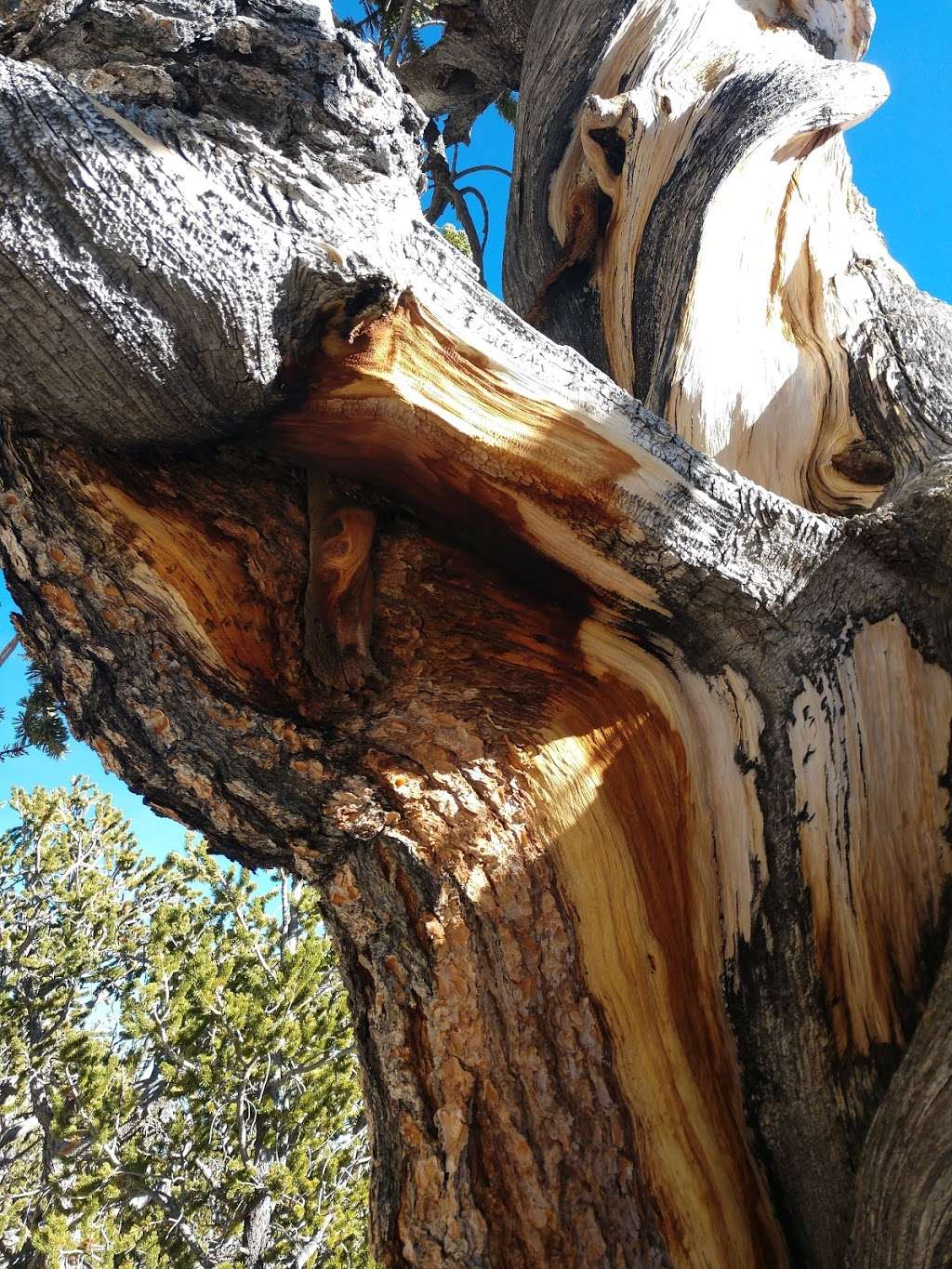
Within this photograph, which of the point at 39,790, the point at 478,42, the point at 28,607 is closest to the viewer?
the point at 28,607

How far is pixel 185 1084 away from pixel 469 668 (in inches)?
262

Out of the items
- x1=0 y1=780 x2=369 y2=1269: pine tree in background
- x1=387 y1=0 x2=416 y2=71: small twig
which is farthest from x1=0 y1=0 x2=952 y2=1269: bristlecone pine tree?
x1=0 y1=780 x2=369 y2=1269: pine tree in background

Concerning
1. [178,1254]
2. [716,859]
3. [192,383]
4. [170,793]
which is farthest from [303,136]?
[178,1254]

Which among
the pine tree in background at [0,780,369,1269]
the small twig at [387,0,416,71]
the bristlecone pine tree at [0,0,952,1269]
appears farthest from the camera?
the pine tree in background at [0,780,369,1269]

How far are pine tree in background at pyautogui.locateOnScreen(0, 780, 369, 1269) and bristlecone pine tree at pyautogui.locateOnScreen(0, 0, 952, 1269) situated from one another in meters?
6.13

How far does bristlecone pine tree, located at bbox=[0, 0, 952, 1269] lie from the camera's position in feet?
4.02

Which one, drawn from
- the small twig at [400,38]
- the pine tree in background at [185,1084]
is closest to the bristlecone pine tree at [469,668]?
the small twig at [400,38]

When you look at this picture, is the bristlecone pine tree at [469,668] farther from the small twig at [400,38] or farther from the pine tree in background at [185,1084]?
the pine tree in background at [185,1084]

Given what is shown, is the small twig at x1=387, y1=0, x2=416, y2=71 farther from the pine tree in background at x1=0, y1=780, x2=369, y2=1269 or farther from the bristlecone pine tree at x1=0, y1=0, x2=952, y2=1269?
the pine tree in background at x1=0, y1=780, x2=369, y2=1269

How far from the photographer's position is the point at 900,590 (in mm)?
1425

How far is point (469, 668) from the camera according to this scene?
59.2 inches

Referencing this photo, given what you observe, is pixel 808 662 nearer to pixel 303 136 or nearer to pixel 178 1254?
pixel 303 136

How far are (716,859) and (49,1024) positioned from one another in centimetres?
891

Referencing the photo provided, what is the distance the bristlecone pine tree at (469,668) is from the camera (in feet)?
4.02
